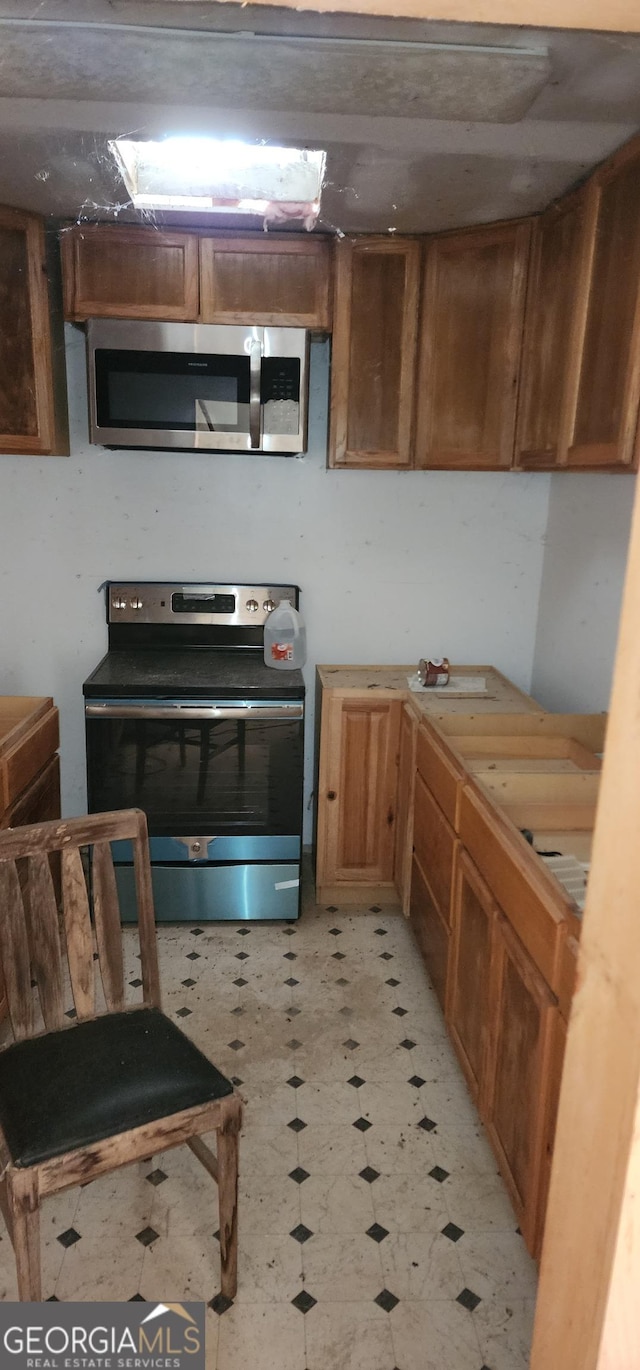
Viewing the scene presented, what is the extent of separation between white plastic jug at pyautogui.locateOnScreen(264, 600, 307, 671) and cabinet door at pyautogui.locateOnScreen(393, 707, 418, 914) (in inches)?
18.5

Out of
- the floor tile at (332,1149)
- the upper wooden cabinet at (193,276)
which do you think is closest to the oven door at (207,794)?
the floor tile at (332,1149)

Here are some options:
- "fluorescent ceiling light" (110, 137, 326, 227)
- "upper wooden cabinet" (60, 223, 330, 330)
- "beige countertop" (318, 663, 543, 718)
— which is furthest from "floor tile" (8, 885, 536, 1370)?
"fluorescent ceiling light" (110, 137, 326, 227)

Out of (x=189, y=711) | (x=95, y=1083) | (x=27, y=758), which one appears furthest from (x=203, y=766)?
(x=95, y=1083)

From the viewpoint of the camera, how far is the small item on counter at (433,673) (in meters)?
2.80

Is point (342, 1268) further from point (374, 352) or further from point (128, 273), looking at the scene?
point (128, 273)

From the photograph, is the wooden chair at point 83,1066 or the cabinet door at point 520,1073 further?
the cabinet door at point 520,1073

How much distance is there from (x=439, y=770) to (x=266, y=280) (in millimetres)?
1493

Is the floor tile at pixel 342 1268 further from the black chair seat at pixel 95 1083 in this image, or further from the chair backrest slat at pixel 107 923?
the chair backrest slat at pixel 107 923

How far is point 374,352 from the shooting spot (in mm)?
2562

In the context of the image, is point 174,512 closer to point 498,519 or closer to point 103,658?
point 103,658

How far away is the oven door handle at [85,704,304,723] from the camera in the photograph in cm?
256

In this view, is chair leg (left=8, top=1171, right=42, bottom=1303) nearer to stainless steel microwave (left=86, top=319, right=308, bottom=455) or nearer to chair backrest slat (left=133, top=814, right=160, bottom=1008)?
chair backrest slat (left=133, top=814, right=160, bottom=1008)

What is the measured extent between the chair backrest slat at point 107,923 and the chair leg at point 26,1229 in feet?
1.35

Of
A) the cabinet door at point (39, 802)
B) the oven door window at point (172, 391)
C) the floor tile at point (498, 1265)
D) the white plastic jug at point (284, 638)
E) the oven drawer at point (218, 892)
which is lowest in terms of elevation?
the floor tile at point (498, 1265)
